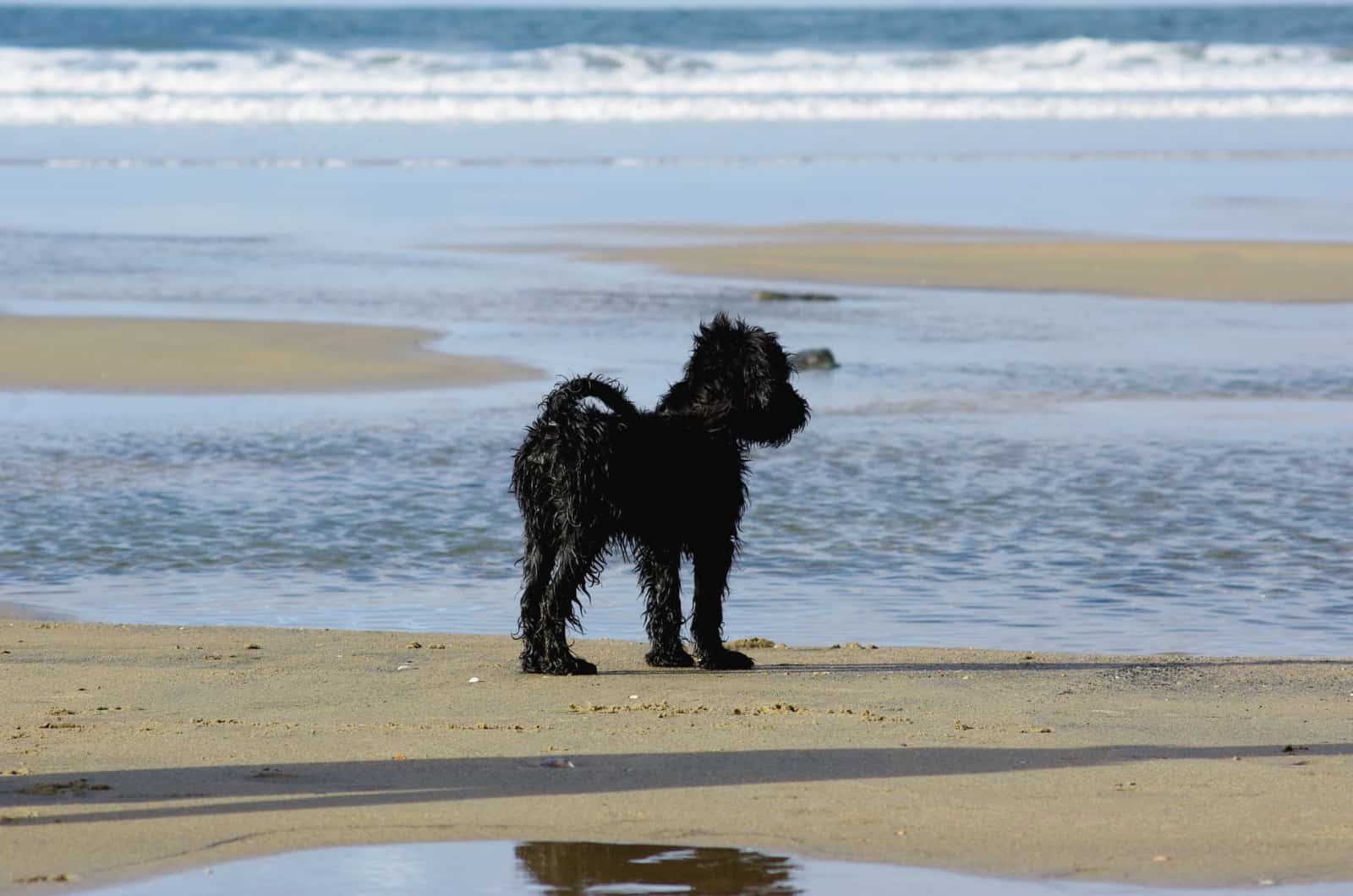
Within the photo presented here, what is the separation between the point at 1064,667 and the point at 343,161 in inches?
1087

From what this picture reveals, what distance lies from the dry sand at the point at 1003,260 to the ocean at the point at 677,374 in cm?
66

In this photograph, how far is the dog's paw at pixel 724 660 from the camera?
23.2 feet

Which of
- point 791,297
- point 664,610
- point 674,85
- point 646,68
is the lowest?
point 664,610

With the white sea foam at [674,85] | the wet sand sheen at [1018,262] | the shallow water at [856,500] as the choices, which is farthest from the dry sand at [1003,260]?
the white sea foam at [674,85]

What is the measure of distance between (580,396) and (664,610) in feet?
3.10

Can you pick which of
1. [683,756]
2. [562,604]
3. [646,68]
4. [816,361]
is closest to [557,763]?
[683,756]

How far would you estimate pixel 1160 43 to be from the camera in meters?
68.6

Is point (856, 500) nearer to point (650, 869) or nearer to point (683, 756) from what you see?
point (683, 756)

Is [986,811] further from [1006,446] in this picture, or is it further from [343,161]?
[343,161]

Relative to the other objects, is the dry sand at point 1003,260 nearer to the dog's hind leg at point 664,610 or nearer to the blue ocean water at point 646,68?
the dog's hind leg at point 664,610

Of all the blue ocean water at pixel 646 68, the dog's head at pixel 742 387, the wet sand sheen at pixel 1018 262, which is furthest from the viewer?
the blue ocean water at pixel 646 68

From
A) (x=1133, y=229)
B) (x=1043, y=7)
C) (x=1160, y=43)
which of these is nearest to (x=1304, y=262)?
(x=1133, y=229)

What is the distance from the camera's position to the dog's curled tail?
22.0ft

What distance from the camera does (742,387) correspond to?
7.12 meters
